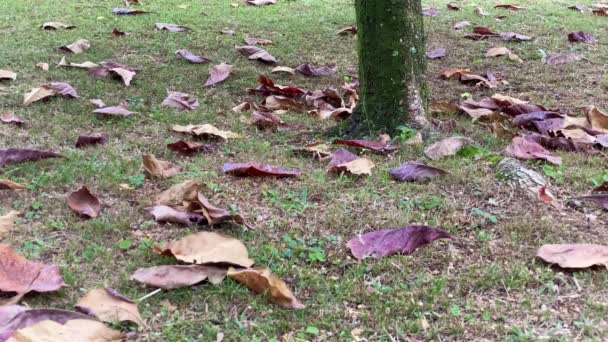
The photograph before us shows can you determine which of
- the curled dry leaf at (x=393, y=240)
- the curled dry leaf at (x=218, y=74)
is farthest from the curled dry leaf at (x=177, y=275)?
the curled dry leaf at (x=218, y=74)

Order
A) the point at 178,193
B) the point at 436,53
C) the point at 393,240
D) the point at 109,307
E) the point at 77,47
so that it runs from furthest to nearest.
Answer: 1. the point at 436,53
2. the point at 77,47
3. the point at 178,193
4. the point at 393,240
5. the point at 109,307

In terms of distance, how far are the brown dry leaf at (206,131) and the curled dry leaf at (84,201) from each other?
748mm

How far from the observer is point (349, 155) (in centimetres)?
260

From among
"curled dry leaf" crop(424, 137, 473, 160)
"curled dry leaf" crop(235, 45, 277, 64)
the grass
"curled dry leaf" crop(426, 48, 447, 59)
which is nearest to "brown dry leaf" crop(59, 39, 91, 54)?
the grass

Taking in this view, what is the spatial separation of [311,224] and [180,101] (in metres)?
1.46

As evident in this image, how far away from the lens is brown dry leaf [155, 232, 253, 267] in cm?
186

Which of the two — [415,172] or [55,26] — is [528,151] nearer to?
[415,172]

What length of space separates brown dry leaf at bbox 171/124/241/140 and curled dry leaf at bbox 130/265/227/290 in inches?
44.4

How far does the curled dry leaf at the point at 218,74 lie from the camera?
379 centimetres

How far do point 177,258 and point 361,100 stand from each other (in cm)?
138

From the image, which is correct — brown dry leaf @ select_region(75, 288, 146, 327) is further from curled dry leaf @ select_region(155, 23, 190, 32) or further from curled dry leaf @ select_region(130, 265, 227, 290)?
curled dry leaf @ select_region(155, 23, 190, 32)

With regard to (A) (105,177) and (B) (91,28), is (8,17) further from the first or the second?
(A) (105,177)

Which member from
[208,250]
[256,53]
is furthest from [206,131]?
[256,53]

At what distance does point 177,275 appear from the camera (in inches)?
71.0
